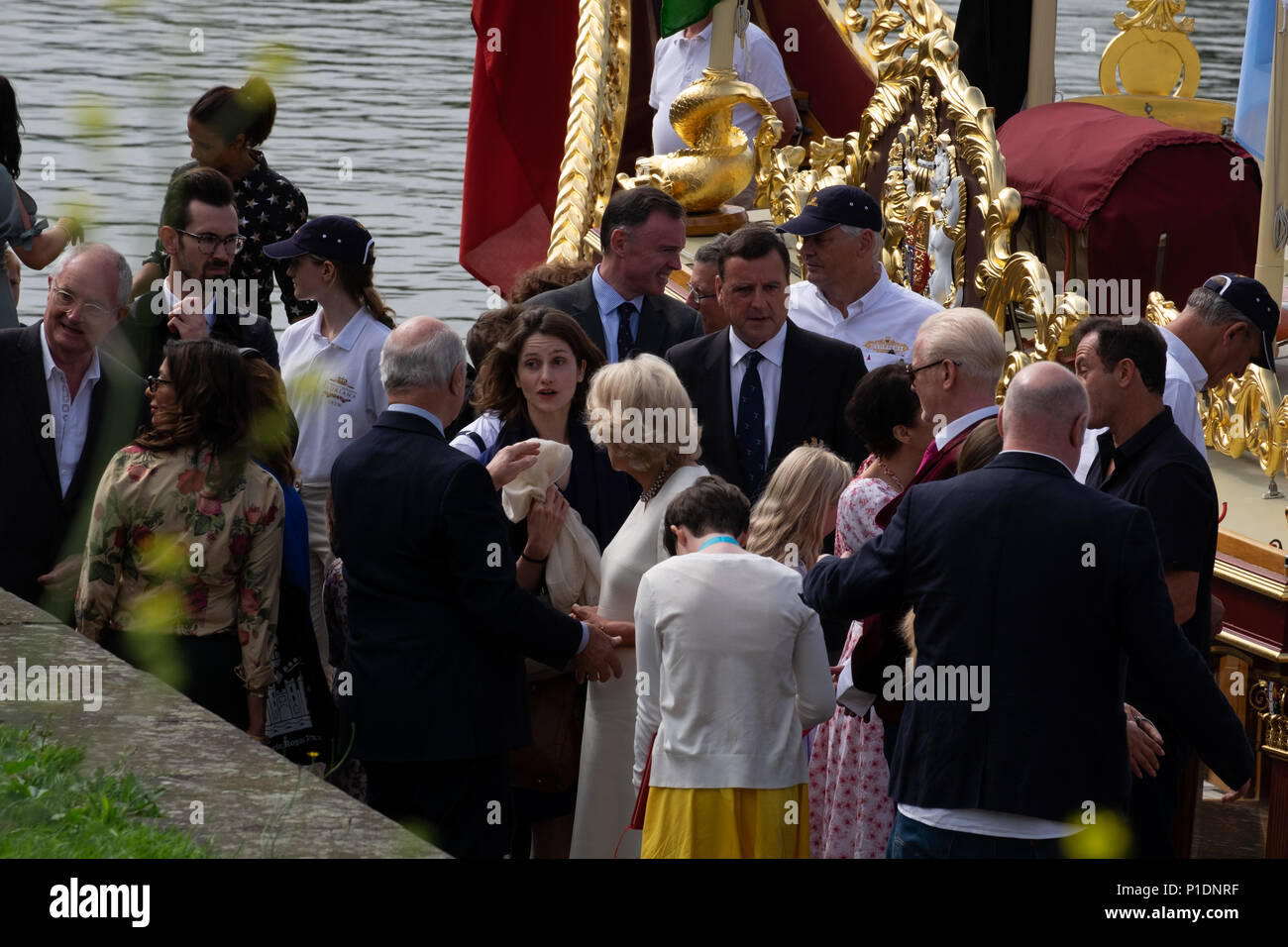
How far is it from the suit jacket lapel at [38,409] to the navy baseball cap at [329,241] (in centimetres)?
95

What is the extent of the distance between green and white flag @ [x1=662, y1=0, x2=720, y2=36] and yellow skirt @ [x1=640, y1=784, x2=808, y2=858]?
432 cm

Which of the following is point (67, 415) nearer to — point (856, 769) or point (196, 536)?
point (196, 536)

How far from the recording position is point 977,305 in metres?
6.00

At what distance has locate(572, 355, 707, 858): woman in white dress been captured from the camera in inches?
170

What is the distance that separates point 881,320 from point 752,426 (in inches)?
37.2

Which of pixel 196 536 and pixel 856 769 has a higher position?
pixel 196 536

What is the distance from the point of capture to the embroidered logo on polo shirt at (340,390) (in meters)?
5.58

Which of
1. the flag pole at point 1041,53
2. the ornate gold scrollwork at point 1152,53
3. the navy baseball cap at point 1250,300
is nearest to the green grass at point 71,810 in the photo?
the navy baseball cap at point 1250,300

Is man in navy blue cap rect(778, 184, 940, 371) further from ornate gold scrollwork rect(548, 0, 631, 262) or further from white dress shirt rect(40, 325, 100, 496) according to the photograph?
ornate gold scrollwork rect(548, 0, 631, 262)

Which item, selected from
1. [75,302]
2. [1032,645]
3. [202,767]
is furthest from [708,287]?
[202,767]

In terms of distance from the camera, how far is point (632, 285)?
576 centimetres

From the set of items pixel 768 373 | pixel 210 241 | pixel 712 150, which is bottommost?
pixel 768 373

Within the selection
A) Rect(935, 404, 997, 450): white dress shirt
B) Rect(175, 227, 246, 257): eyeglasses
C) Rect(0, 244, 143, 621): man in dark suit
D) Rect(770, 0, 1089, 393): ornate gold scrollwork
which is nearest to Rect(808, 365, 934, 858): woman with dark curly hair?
Rect(935, 404, 997, 450): white dress shirt
